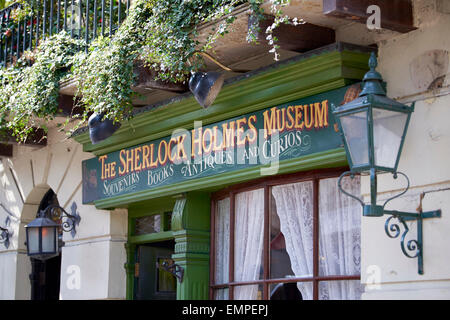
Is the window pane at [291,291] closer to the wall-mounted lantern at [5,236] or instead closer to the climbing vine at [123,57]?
the climbing vine at [123,57]

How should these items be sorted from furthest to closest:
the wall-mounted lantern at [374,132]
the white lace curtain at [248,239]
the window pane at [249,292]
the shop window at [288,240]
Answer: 1. the white lace curtain at [248,239]
2. the window pane at [249,292]
3. the shop window at [288,240]
4. the wall-mounted lantern at [374,132]

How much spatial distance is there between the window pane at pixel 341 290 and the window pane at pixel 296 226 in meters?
0.19

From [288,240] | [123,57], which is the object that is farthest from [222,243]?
[123,57]

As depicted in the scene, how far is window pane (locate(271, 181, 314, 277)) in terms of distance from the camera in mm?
6387

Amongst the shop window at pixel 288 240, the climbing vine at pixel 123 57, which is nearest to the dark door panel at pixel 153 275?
the shop window at pixel 288 240

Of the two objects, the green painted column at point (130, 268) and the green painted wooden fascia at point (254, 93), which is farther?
the green painted column at point (130, 268)

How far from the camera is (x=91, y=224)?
858 centimetres

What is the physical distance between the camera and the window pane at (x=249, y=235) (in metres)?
6.85

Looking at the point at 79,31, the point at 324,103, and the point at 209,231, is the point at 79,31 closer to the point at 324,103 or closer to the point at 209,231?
the point at 209,231

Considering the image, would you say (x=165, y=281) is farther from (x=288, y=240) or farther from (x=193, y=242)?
(x=288, y=240)

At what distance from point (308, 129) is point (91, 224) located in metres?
3.42

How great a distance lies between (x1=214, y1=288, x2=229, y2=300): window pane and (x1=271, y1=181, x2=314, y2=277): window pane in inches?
26.7

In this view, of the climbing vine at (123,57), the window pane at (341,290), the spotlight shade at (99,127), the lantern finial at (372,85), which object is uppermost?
the climbing vine at (123,57)

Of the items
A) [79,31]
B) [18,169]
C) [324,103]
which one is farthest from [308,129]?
[18,169]
